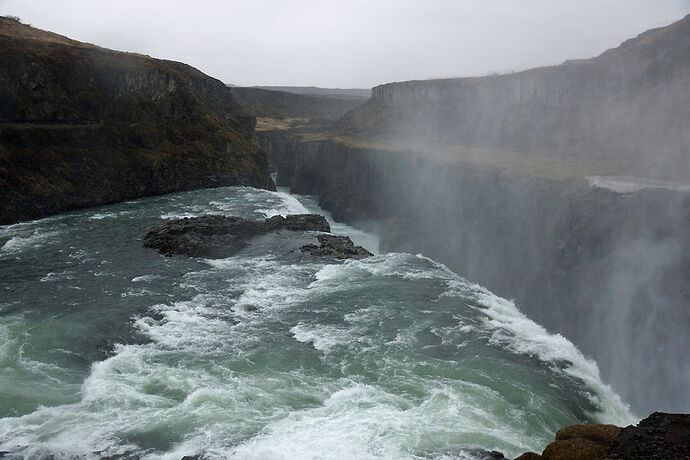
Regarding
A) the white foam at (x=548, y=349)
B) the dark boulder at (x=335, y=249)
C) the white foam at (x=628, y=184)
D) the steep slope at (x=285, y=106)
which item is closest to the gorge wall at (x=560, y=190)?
the white foam at (x=628, y=184)

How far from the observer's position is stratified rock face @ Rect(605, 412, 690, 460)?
12000 mm

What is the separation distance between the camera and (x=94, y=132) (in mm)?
62125

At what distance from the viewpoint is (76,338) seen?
25125mm

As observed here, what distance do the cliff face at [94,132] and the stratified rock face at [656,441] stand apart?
53.2 metres

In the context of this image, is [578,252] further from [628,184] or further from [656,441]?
[656,441]

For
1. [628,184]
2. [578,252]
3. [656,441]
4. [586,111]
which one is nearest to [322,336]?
[656,441]

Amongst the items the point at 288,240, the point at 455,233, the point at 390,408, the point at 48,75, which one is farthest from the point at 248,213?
the point at 390,408

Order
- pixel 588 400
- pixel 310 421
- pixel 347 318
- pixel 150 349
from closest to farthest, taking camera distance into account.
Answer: pixel 310 421, pixel 588 400, pixel 150 349, pixel 347 318

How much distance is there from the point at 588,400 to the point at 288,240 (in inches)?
1056

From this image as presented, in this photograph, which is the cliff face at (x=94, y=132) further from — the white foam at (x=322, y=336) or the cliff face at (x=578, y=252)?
the white foam at (x=322, y=336)

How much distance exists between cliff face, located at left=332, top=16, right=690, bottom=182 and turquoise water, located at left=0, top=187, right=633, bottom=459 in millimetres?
31136

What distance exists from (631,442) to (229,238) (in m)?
34.4

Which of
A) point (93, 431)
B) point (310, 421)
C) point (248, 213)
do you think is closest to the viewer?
point (93, 431)

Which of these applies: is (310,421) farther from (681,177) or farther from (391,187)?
(391,187)
